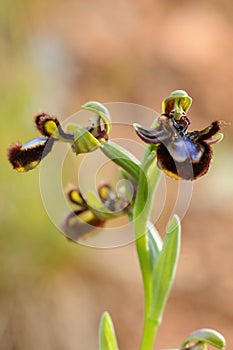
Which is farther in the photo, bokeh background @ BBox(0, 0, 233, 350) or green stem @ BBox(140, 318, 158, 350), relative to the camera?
bokeh background @ BBox(0, 0, 233, 350)

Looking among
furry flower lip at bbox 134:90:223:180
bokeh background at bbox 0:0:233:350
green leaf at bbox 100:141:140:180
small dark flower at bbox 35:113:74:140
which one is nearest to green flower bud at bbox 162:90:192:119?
furry flower lip at bbox 134:90:223:180

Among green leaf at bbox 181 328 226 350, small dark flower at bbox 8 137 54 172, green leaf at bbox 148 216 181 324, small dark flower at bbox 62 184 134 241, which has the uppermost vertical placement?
small dark flower at bbox 8 137 54 172

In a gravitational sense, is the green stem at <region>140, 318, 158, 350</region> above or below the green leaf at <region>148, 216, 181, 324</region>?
below

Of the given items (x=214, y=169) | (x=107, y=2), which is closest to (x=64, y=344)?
(x=214, y=169)

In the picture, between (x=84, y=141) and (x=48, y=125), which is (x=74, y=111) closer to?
(x=48, y=125)

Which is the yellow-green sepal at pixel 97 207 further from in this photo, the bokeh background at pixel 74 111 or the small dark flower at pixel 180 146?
the bokeh background at pixel 74 111

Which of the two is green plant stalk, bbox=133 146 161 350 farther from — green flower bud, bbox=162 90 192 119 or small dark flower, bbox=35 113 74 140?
small dark flower, bbox=35 113 74 140

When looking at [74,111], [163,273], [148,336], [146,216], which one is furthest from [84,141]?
[74,111]

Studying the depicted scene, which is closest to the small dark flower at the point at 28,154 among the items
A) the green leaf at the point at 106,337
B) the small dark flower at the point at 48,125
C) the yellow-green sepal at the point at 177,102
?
the small dark flower at the point at 48,125
